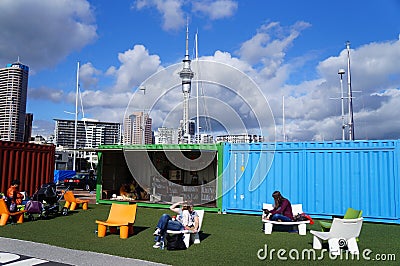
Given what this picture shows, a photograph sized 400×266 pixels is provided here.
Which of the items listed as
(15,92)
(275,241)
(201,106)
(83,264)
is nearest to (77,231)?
(83,264)

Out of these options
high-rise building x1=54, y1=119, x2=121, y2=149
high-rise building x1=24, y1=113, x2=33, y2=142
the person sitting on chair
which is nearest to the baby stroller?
the person sitting on chair

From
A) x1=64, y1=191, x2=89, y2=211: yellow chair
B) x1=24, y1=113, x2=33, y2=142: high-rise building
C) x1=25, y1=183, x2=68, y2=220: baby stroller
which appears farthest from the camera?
x1=24, y1=113, x2=33, y2=142: high-rise building


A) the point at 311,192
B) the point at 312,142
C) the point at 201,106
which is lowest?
the point at 311,192

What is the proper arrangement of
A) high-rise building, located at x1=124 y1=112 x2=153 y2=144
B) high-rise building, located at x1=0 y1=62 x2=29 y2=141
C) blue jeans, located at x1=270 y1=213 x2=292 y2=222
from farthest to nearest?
high-rise building, located at x1=0 y1=62 x2=29 y2=141 → high-rise building, located at x1=124 y1=112 x2=153 y2=144 → blue jeans, located at x1=270 y1=213 x2=292 y2=222

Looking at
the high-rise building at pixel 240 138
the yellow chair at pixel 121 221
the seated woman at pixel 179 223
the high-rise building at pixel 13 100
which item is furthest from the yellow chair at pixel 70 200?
the high-rise building at pixel 13 100

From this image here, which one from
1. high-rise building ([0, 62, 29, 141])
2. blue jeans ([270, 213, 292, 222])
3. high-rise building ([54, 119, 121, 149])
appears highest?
high-rise building ([0, 62, 29, 141])

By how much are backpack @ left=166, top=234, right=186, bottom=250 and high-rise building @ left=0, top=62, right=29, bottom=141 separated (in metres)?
66.2

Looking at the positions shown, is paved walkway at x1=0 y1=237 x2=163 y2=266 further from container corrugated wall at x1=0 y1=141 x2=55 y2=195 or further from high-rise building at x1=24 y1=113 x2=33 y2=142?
high-rise building at x1=24 y1=113 x2=33 y2=142

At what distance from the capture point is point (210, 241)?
8922 mm

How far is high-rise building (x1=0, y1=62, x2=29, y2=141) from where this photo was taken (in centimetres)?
6862

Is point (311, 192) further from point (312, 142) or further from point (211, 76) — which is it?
point (211, 76)

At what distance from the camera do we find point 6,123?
69375 millimetres

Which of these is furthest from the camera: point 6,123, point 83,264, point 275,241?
point 6,123

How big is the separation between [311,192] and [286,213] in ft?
12.0
